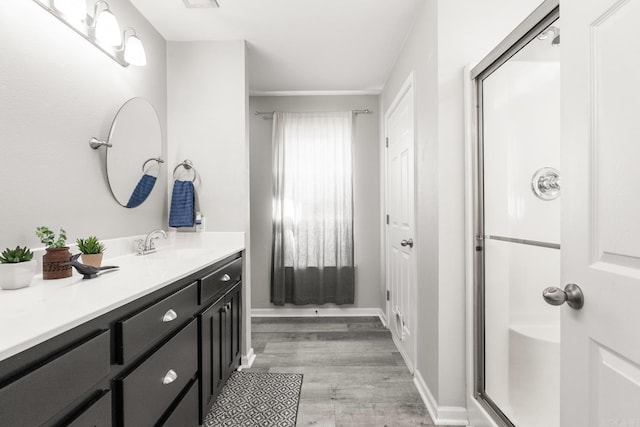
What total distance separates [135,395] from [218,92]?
77.9 inches

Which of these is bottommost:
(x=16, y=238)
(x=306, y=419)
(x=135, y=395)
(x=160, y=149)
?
(x=306, y=419)

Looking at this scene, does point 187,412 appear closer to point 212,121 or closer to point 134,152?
point 134,152

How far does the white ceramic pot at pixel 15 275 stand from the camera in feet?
3.48

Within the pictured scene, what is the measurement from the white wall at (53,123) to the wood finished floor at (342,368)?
148 cm

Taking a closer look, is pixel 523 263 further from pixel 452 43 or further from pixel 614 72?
pixel 452 43

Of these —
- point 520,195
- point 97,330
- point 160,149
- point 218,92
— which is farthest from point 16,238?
point 520,195

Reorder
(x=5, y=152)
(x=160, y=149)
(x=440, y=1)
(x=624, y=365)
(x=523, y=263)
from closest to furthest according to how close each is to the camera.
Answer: (x=624, y=365), (x=5, y=152), (x=523, y=263), (x=440, y=1), (x=160, y=149)

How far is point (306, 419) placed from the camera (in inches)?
69.3

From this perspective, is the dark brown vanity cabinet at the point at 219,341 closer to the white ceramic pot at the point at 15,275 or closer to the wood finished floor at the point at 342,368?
the wood finished floor at the point at 342,368

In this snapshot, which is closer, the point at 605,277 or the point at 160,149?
the point at 605,277

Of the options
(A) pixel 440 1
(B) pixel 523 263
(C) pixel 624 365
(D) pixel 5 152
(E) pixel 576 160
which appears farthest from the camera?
(A) pixel 440 1

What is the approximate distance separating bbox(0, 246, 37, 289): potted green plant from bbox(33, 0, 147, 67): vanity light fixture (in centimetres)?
104

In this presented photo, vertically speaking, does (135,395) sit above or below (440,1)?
below

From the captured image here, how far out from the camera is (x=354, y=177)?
3439 millimetres
